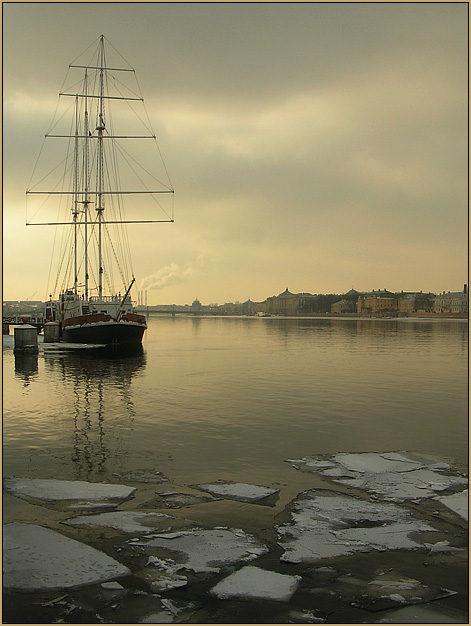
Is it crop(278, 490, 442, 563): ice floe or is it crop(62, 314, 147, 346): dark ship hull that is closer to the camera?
crop(278, 490, 442, 563): ice floe

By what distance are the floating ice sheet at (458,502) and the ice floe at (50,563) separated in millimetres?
6153

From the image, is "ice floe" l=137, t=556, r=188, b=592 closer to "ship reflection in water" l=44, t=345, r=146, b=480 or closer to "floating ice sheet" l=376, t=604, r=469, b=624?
"floating ice sheet" l=376, t=604, r=469, b=624

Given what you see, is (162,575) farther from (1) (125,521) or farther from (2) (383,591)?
(2) (383,591)

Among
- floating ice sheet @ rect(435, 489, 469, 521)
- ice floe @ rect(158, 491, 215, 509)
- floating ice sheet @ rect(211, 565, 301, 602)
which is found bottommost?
ice floe @ rect(158, 491, 215, 509)

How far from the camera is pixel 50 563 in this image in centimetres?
809

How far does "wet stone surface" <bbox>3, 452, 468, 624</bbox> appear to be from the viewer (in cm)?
701

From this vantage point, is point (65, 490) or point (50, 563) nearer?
point (50, 563)

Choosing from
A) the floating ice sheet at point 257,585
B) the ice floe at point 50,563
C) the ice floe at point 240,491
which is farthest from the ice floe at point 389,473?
the ice floe at point 50,563

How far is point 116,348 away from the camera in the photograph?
5894 cm

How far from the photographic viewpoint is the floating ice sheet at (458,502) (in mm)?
10418

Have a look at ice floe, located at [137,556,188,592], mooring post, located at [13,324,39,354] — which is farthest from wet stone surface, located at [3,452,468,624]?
mooring post, located at [13,324,39,354]

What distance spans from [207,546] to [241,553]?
22.7 inches

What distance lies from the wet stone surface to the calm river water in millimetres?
1679

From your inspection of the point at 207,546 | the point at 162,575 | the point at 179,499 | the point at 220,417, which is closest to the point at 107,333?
the point at 220,417
